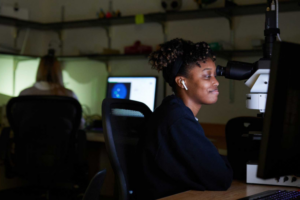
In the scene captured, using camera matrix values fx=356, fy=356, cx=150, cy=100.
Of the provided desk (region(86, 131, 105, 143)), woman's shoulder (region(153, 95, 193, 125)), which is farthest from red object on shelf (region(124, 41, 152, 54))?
woman's shoulder (region(153, 95, 193, 125))

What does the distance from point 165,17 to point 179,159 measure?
2.03 m

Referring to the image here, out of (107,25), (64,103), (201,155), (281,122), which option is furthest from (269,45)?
(107,25)

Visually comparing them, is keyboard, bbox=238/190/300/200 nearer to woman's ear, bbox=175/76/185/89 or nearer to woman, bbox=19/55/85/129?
woman's ear, bbox=175/76/185/89

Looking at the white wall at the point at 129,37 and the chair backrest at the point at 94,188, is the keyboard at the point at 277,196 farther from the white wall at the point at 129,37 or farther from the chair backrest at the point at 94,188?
the white wall at the point at 129,37

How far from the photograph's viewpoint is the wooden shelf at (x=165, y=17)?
2.53 m

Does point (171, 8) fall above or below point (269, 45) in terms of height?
above

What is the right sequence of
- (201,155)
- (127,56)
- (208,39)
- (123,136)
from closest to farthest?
(201,155) < (123,136) < (208,39) < (127,56)

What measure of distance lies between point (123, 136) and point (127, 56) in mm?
1849

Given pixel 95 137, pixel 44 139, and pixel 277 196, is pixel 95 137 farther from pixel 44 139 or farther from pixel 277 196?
pixel 277 196

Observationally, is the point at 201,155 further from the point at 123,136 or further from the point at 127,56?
the point at 127,56

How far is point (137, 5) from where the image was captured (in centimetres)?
328

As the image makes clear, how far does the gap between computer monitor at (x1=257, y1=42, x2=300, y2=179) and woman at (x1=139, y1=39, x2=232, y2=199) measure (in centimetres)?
44

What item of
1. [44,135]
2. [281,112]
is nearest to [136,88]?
[44,135]

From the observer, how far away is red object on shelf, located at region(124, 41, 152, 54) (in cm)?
308
